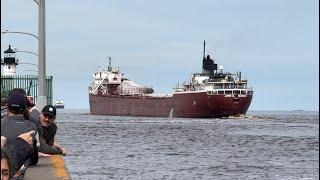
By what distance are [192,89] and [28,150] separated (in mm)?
109048

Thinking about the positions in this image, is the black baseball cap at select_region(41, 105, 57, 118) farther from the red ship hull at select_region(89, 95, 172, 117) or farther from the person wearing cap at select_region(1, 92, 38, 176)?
the red ship hull at select_region(89, 95, 172, 117)

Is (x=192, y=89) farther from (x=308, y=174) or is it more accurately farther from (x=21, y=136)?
(x=21, y=136)

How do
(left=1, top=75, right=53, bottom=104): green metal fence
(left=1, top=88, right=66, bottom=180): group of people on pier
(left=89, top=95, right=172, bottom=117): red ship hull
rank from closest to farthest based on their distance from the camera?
1. (left=1, top=88, right=66, bottom=180): group of people on pier
2. (left=1, top=75, right=53, bottom=104): green metal fence
3. (left=89, top=95, right=172, bottom=117): red ship hull

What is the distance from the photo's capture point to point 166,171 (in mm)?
25469

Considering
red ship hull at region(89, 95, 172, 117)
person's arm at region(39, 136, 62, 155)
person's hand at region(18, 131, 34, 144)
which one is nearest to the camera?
person's hand at region(18, 131, 34, 144)

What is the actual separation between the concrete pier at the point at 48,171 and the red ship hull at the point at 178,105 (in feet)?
304

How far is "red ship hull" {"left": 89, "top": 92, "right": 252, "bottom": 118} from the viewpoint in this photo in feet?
345

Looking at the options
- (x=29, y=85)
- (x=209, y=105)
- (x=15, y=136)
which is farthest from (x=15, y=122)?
(x=209, y=105)

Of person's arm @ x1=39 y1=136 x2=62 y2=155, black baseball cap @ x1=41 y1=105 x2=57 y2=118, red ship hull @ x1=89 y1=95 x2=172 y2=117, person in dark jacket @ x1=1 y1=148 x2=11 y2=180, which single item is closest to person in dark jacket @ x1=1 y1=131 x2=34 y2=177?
person in dark jacket @ x1=1 y1=148 x2=11 y2=180

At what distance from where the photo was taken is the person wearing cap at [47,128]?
8.64m

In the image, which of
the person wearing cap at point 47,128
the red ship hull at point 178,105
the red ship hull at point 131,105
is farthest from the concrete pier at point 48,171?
the red ship hull at point 131,105

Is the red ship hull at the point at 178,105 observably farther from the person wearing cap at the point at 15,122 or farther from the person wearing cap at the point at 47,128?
the person wearing cap at the point at 15,122

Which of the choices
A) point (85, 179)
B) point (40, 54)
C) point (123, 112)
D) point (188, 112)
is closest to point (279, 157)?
point (85, 179)

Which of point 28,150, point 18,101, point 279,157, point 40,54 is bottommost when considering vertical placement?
point 279,157
